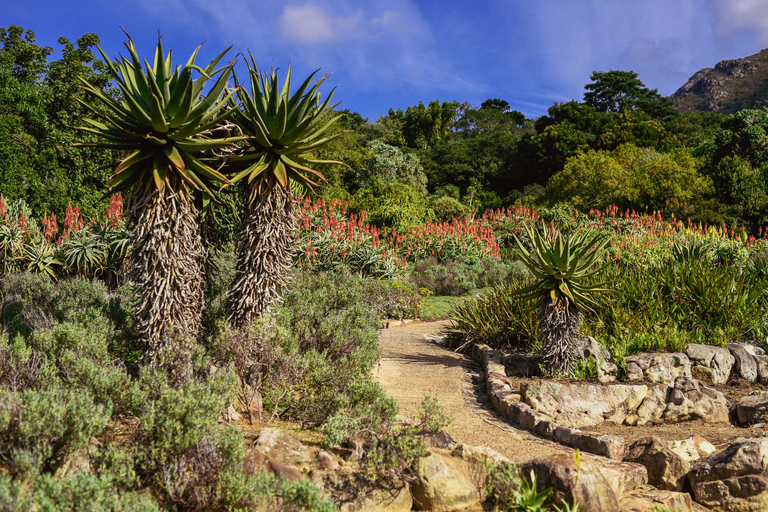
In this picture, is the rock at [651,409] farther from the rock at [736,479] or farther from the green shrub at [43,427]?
the green shrub at [43,427]

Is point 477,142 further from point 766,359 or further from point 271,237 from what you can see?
point 271,237

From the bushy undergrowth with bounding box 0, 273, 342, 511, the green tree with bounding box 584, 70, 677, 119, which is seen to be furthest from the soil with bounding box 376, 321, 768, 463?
the green tree with bounding box 584, 70, 677, 119

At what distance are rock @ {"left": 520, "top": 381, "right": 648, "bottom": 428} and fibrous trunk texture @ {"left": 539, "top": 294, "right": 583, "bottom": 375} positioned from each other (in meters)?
0.44

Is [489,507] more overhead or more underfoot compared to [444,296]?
more underfoot

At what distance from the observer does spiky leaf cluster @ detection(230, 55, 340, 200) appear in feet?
14.6

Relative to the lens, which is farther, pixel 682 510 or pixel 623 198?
pixel 623 198

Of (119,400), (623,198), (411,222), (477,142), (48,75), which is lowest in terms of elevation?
(119,400)

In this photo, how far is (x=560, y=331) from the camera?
618 centimetres

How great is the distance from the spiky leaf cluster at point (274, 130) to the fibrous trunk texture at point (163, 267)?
0.59m

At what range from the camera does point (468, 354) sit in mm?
8352

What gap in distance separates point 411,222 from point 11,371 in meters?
16.2

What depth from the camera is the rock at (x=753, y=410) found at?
5.61 meters

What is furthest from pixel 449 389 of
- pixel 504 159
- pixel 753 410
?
pixel 504 159

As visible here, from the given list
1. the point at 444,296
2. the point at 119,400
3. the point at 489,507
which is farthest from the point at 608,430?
the point at 444,296
